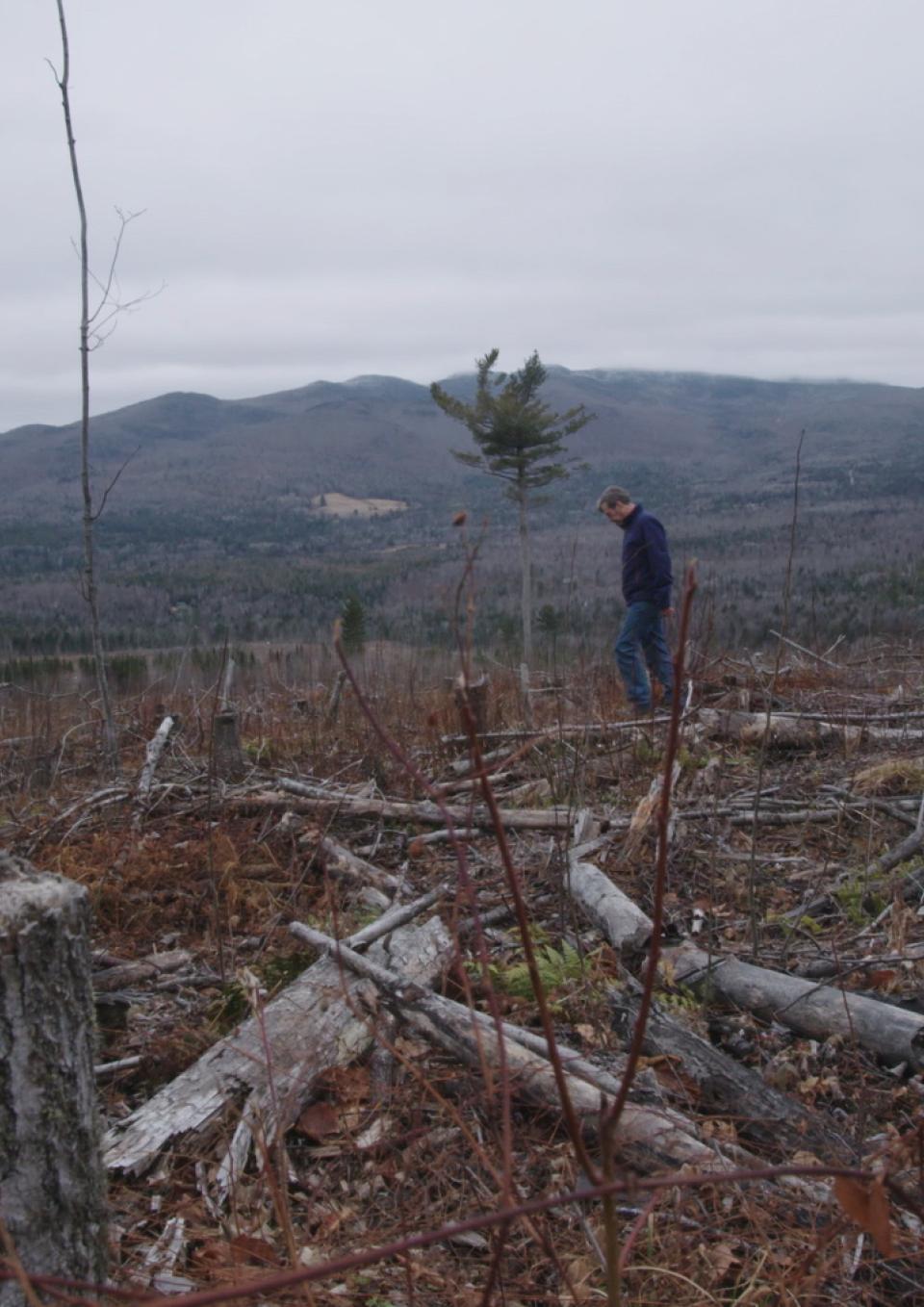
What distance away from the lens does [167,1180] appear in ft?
8.30

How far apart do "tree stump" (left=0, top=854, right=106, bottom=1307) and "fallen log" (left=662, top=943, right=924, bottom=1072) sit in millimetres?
2197

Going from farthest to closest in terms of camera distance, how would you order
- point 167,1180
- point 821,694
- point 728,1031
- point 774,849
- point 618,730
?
point 821,694
point 618,730
point 774,849
point 728,1031
point 167,1180

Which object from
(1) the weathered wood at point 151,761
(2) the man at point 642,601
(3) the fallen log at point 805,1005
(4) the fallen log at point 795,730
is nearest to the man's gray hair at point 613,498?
(2) the man at point 642,601

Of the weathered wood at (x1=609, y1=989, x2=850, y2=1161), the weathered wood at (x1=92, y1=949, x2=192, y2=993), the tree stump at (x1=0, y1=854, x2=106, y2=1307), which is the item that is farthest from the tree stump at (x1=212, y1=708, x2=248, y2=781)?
the tree stump at (x1=0, y1=854, x2=106, y2=1307)

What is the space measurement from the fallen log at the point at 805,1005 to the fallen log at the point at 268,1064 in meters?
0.94

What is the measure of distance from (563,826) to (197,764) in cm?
266

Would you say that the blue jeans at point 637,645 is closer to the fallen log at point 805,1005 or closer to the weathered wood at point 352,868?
the weathered wood at point 352,868

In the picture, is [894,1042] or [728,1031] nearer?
[894,1042]

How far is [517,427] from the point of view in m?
25.3

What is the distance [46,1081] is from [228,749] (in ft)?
15.4

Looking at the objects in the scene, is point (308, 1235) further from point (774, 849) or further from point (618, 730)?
point (618, 730)

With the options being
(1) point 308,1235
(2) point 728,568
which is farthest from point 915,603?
(1) point 308,1235

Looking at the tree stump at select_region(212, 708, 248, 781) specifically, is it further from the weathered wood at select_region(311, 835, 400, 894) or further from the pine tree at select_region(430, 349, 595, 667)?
the pine tree at select_region(430, 349, 595, 667)

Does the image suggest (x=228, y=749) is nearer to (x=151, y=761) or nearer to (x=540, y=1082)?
(x=151, y=761)
